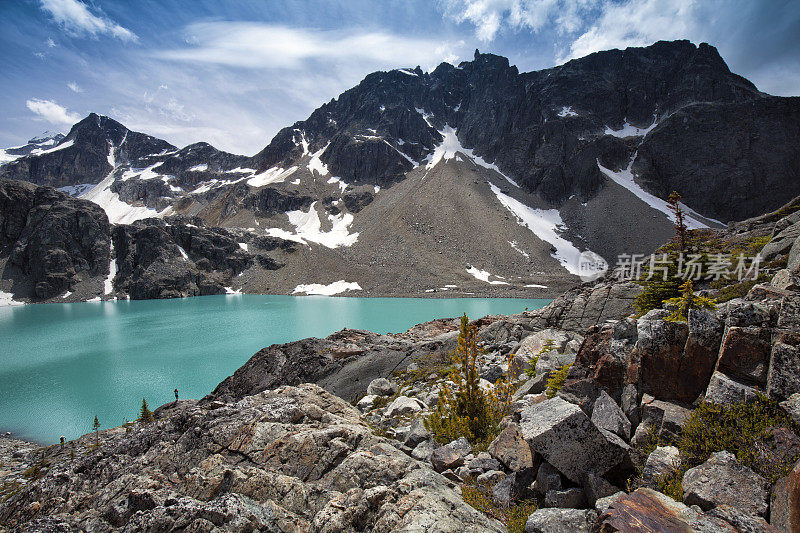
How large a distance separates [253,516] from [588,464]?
12.8ft

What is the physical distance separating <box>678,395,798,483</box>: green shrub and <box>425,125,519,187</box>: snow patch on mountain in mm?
141839

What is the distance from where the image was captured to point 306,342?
17938 mm

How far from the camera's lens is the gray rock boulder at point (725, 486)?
3.23m

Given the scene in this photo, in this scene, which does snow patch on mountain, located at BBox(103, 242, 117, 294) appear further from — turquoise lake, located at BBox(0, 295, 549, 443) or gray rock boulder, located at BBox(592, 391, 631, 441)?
gray rock boulder, located at BBox(592, 391, 631, 441)

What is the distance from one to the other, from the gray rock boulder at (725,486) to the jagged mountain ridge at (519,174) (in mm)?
82163

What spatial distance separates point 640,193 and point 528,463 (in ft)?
471

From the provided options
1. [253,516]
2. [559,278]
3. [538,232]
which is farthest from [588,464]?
[538,232]

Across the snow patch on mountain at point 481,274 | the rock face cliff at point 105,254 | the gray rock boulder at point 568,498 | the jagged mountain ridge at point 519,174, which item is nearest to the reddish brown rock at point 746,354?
the gray rock boulder at point 568,498

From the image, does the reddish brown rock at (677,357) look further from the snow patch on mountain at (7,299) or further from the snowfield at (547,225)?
the snow patch on mountain at (7,299)

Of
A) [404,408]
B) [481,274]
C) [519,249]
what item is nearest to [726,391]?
[404,408]

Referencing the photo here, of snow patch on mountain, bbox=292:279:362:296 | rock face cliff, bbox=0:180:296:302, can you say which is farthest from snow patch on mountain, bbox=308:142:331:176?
snow patch on mountain, bbox=292:279:362:296

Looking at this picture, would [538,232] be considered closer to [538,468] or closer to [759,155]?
[759,155]

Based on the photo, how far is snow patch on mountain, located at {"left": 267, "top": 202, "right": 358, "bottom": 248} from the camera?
387 feet

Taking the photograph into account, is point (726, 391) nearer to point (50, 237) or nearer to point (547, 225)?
point (547, 225)
